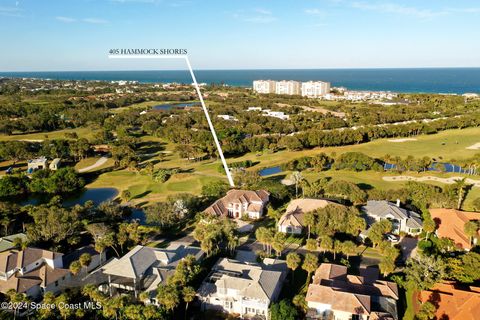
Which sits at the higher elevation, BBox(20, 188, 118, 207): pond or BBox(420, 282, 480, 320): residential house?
BBox(420, 282, 480, 320): residential house

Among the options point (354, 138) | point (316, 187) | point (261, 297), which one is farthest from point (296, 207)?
point (354, 138)

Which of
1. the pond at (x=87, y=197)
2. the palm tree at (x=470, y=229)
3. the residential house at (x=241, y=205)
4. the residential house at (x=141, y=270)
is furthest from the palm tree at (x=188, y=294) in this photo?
the pond at (x=87, y=197)

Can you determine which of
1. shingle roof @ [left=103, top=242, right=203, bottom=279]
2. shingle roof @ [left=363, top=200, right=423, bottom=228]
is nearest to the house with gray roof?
shingle roof @ [left=363, top=200, right=423, bottom=228]

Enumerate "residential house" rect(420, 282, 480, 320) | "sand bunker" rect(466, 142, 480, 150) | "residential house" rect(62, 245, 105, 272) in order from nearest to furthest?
"residential house" rect(420, 282, 480, 320), "residential house" rect(62, 245, 105, 272), "sand bunker" rect(466, 142, 480, 150)

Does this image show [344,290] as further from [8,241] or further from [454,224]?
[8,241]

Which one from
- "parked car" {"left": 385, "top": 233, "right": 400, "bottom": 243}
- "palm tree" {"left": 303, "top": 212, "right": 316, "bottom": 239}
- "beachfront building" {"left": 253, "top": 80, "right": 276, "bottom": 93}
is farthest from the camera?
"beachfront building" {"left": 253, "top": 80, "right": 276, "bottom": 93}

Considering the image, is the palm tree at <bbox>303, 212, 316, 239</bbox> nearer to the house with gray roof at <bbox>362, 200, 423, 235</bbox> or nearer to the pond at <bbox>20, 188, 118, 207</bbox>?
the house with gray roof at <bbox>362, 200, 423, 235</bbox>

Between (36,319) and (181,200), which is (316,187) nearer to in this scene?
(181,200)
